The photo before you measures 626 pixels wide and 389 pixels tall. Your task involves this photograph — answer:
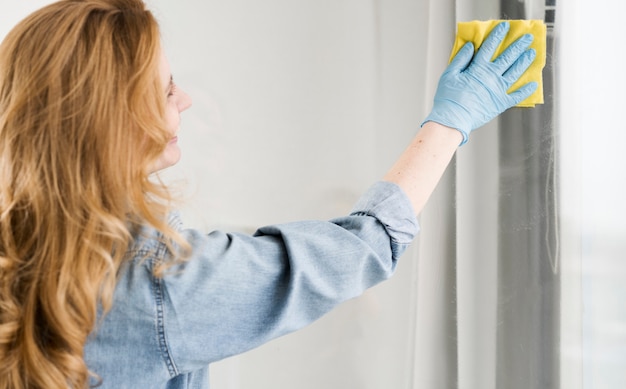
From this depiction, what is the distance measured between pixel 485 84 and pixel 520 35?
0.27 ft

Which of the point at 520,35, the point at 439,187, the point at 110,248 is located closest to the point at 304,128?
the point at 439,187

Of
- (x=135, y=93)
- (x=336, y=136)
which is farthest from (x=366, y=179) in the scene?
(x=135, y=93)

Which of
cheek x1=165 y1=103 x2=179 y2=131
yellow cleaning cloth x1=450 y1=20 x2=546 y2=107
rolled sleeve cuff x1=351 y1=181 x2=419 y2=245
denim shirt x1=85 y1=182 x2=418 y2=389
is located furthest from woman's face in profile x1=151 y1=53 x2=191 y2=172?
yellow cleaning cloth x1=450 y1=20 x2=546 y2=107

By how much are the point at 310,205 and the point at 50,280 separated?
53 cm

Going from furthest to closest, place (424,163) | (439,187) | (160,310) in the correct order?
(439,187), (424,163), (160,310)

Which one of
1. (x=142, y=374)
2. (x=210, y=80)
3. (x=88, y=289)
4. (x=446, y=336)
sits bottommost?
(x=446, y=336)

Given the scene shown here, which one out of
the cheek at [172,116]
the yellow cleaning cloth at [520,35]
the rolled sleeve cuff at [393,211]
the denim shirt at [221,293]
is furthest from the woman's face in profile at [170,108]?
the yellow cleaning cloth at [520,35]

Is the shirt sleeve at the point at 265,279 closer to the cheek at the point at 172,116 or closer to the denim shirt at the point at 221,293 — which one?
the denim shirt at the point at 221,293

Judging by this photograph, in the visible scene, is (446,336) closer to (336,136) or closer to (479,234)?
(479,234)

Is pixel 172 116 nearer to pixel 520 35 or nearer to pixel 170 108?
pixel 170 108

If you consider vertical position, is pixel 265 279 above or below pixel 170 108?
below

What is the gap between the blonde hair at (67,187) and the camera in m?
0.75

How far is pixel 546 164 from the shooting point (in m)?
1.00

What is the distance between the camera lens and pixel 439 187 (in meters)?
1.07
